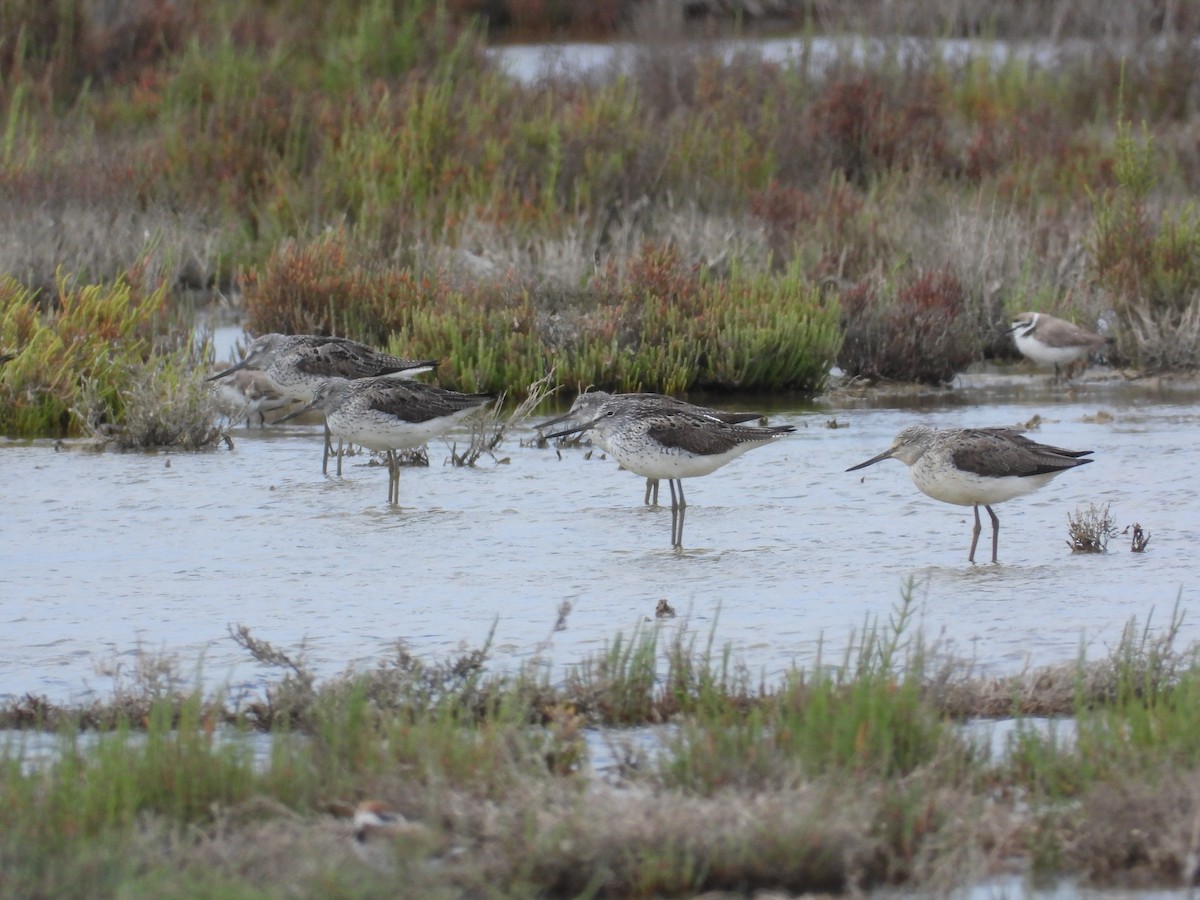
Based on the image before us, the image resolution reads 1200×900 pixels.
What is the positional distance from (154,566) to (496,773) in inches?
161

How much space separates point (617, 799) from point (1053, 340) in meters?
10.4

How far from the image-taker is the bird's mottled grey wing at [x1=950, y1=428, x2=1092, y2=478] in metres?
8.66

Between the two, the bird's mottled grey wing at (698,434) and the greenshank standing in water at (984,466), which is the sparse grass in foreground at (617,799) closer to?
the greenshank standing in water at (984,466)

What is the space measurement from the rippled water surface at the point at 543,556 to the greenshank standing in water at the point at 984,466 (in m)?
0.33

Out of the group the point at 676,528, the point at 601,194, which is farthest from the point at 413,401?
the point at 601,194

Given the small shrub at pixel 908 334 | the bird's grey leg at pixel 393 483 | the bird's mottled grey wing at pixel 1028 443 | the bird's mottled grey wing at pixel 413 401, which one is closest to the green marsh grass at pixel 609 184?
the small shrub at pixel 908 334

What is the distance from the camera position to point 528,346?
1417cm

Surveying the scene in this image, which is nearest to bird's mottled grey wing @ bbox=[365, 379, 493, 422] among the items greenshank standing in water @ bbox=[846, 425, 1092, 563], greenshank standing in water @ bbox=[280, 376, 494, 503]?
greenshank standing in water @ bbox=[280, 376, 494, 503]

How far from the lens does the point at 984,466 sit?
866cm

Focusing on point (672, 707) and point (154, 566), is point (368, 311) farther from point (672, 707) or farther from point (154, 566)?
point (672, 707)

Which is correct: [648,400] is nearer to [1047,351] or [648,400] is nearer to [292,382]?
[292,382]

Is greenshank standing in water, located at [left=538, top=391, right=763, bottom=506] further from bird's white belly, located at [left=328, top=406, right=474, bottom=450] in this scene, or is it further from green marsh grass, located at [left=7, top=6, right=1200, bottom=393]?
green marsh grass, located at [left=7, top=6, right=1200, bottom=393]

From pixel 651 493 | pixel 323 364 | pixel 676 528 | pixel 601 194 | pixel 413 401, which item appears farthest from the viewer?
pixel 601 194

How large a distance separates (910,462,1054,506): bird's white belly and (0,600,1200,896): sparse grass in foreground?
274 cm
